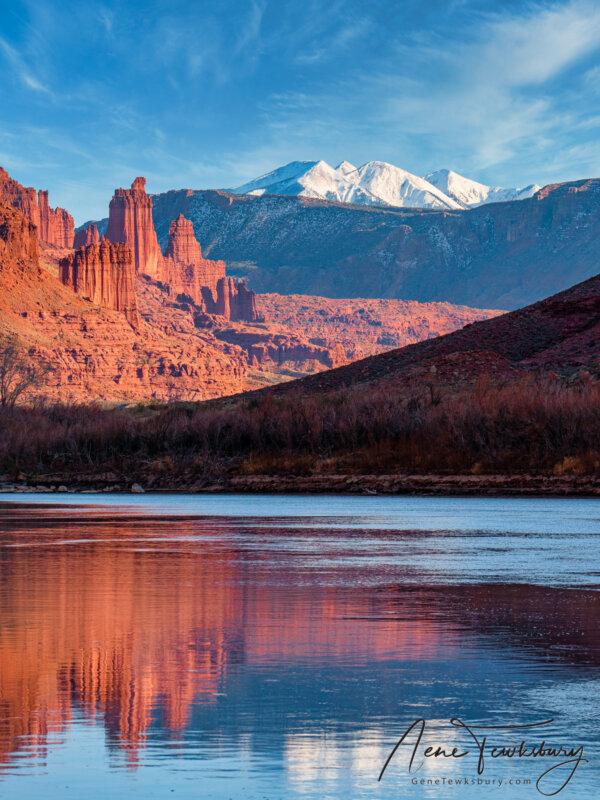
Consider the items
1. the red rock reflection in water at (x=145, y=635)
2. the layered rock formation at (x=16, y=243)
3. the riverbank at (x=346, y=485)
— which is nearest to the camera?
the red rock reflection in water at (x=145, y=635)

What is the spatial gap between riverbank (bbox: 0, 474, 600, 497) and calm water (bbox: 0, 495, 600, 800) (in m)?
27.0

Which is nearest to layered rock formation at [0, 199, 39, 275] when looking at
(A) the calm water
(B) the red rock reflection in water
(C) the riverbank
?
(C) the riverbank

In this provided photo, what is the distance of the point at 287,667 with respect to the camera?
11672 mm

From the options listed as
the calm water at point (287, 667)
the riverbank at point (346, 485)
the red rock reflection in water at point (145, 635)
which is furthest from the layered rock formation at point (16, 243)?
the red rock reflection in water at point (145, 635)

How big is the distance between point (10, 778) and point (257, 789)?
1.46 m

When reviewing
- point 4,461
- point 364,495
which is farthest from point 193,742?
point 4,461

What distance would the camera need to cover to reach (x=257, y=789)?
301 inches

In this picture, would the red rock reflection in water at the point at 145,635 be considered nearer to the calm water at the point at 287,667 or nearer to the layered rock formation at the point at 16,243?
the calm water at the point at 287,667

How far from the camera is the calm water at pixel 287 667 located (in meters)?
8.09

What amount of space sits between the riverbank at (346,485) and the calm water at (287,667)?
26997 millimetres

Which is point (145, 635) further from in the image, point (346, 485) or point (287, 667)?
point (346, 485)

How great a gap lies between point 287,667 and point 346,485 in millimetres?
45047

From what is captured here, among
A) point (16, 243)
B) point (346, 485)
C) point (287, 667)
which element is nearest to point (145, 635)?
point (287, 667)

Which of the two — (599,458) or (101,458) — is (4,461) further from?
(599,458)
